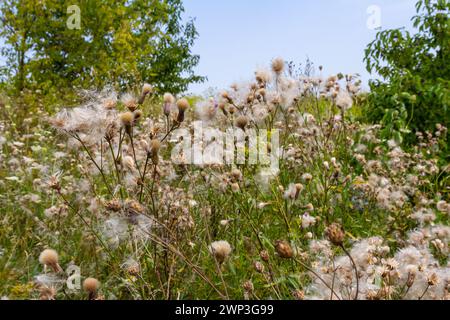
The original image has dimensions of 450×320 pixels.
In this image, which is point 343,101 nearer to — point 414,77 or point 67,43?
point 414,77

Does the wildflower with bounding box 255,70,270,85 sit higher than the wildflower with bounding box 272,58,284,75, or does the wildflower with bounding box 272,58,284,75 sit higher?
the wildflower with bounding box 272,58,284,75

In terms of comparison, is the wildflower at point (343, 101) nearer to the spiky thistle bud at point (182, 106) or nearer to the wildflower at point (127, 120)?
the spiky thistle bud at point (182, 106)

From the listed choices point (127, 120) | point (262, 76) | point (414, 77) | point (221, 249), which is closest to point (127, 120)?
point (127, 120)

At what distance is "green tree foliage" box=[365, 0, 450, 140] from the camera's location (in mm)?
5707

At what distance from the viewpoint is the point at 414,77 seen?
5957 mm

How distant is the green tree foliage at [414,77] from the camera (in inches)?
225

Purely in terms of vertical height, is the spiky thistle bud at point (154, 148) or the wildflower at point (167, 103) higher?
the wildflower at point (167, 103)

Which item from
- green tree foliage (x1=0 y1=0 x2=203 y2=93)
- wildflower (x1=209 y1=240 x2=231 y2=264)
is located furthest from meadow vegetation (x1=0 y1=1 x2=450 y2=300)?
green tree foliage (x1=0 y1=0 x2=203 y2=93)

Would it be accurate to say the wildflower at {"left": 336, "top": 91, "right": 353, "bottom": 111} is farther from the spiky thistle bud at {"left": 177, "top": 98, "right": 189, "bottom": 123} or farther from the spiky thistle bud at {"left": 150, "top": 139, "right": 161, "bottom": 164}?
the spiky thistle bud at {"left": 150, "top": 139, "right": 161, "bottom": 164}

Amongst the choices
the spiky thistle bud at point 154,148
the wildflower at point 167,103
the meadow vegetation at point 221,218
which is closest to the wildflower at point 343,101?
the meadow vegetation at point 221,218

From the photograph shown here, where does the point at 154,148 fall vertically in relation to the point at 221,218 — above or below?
above

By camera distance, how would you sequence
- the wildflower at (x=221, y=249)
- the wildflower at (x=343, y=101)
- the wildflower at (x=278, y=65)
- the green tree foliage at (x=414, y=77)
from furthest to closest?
1. the green tree foliage at (x=414, y=77)
2. the wildflower at (x=343, y=101)
3. the wildflower at (x=278, y=65)
4. the wildflower at (x=221, y=249)
